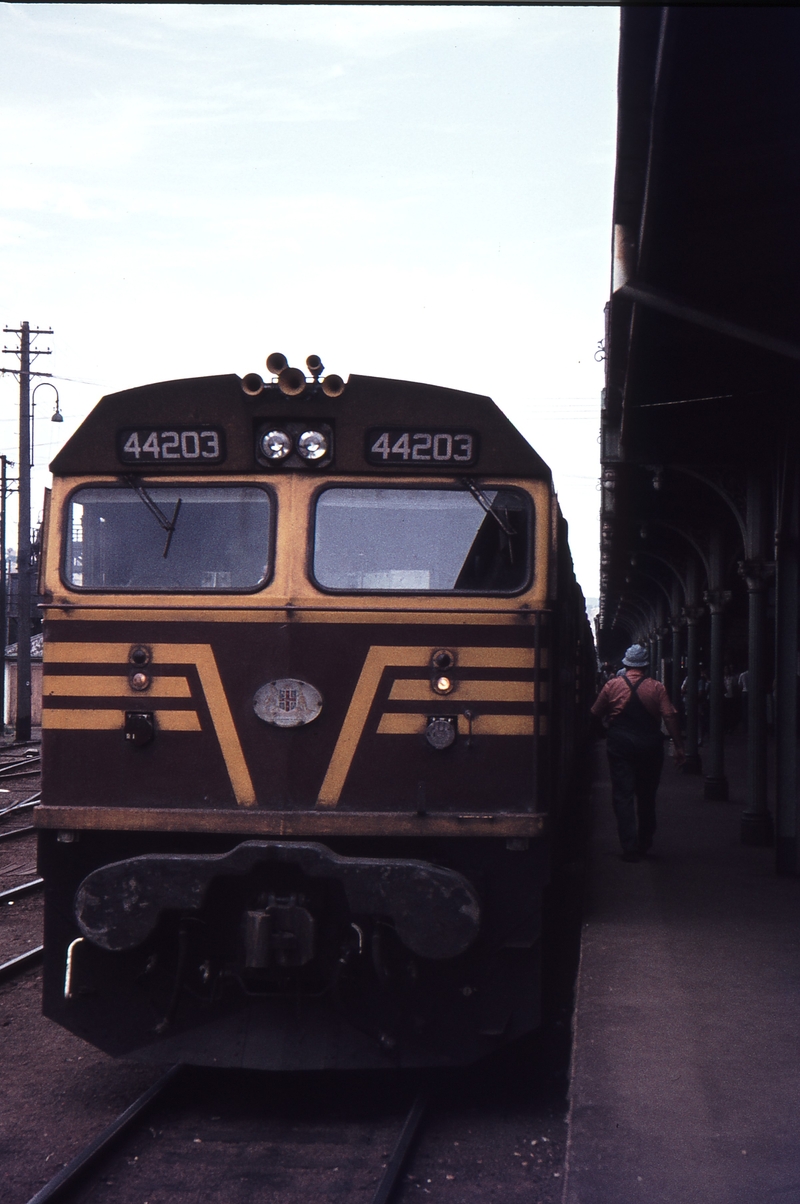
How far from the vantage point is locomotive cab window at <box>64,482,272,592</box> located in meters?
5.67

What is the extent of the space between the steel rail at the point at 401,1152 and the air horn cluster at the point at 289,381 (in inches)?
118

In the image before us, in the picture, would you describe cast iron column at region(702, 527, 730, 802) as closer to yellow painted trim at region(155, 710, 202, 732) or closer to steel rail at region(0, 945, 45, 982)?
steel rail at region(0, 945, 45, 982)

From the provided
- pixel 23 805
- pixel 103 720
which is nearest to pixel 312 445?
pixel 103 720

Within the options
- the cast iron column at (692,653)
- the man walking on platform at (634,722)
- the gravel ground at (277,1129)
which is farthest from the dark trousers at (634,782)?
the cast iron column at (692,653)

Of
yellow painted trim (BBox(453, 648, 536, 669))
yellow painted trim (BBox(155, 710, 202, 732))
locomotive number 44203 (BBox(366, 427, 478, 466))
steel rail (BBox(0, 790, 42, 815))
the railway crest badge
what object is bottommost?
steel rail (BBox(0, 790, 42, 815))

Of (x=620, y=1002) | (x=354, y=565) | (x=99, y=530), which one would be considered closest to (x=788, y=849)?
(x=620, y=1002)

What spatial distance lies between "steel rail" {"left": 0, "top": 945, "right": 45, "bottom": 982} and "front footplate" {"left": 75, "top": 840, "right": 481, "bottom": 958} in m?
2.58

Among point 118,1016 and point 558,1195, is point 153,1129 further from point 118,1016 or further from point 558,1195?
point 558,1195

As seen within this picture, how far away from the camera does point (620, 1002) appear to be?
6168 mm

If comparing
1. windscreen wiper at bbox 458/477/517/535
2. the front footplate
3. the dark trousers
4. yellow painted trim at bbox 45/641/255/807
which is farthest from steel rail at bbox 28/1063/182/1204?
the dark trousers

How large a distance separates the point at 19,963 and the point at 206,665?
11.2 ft

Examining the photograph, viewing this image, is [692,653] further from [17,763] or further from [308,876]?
[308,876]

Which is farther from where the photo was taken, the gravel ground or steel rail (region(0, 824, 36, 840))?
steel rail (region(0, 824, 36, 840))

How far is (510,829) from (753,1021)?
150 cm
